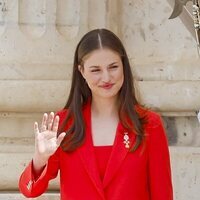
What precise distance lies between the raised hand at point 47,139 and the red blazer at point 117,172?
0.05 m

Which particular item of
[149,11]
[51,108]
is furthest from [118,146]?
[149,11]

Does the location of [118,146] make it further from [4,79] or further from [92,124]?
[4,79]

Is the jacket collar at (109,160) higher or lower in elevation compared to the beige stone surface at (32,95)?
lower

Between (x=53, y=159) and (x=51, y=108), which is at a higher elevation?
(x=51, y=108)

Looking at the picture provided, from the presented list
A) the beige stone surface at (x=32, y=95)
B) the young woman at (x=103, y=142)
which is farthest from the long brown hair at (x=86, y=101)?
the beige stone surface at (x=32, y=95)

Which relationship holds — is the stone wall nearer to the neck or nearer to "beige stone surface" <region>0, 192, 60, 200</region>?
"beige stone surface" <region>0, 192, 60, 200</region>

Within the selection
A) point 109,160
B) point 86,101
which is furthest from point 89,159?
point 86,101

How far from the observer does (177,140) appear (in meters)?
1.69

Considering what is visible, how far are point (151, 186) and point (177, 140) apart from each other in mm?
462

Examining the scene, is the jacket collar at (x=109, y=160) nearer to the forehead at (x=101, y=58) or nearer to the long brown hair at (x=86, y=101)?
the long brown hair at (x=86, y=101)

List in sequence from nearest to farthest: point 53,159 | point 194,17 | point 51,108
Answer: point 194,17 < point 53,159 < point 51,108

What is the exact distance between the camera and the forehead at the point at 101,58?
4.06 ft

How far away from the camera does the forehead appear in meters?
1.24

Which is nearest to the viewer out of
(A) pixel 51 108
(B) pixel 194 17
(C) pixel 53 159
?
(B) pixel 194 17
